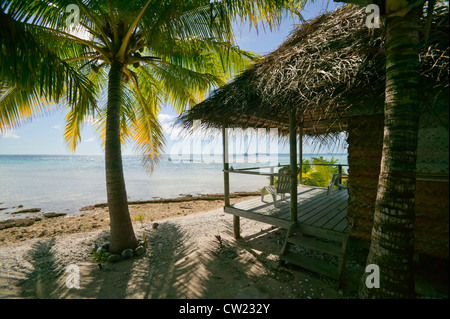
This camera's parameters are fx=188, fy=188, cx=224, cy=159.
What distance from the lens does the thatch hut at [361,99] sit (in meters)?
2.19

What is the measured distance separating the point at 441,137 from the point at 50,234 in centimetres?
1026

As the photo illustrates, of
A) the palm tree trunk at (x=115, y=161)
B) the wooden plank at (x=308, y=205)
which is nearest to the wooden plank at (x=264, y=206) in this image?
the wooden plank at (x=308, y=205)

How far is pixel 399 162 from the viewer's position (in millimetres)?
1714

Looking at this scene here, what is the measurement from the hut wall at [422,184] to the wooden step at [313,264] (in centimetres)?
71

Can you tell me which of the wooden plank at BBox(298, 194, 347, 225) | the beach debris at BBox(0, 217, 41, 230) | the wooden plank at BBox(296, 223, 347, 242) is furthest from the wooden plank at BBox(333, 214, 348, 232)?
the beach debris at BBox(0, 217, 41, 230)

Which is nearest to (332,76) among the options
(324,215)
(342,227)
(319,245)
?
(342,227)

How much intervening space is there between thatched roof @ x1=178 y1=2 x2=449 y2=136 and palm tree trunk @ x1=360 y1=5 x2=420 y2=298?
40 cm

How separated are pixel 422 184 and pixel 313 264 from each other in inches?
77.1

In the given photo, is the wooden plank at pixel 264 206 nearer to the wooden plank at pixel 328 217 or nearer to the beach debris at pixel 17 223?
the wooden plank at pixel 328 217

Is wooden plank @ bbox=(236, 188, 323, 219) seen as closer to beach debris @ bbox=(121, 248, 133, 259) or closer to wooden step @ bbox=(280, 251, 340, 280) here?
wooden step @ bbox=(280, 251, 340, 280)

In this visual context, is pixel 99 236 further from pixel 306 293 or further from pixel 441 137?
pixel 441 137

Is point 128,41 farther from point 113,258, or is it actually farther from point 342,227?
point 342,227

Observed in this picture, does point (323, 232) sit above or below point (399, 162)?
below

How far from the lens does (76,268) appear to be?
153 inches
